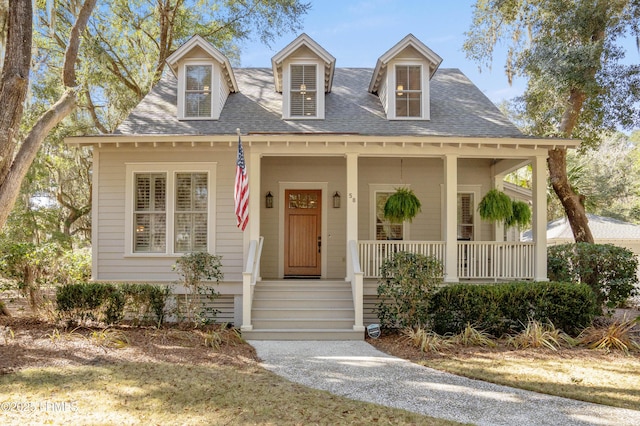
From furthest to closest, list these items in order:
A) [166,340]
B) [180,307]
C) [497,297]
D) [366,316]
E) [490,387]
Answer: [366,316] < [180,307] < [497,297] < [166,340] < [490,387]

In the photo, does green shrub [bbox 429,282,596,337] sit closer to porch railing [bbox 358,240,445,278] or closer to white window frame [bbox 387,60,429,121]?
porch railing [bbox 358,240,445,278]

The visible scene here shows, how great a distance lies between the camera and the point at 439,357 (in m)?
6.64

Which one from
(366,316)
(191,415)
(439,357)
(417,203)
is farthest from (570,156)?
(191,415)

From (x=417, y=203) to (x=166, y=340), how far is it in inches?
218

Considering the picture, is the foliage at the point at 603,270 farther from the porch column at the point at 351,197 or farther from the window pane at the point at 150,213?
the window pane at the point at 150,213

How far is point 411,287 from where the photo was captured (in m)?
7.75

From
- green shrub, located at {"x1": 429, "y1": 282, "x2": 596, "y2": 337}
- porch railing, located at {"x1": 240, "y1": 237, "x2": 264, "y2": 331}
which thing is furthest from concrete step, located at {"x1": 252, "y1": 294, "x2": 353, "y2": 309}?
green shrub, located at {"x1": 429, "y1": 282, "x2": 596, "y2": 337}

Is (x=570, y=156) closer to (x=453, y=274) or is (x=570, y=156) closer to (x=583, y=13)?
(x=583, y=13)

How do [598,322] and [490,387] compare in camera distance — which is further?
[598,322]

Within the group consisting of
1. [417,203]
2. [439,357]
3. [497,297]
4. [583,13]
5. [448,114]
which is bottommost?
[439,357]

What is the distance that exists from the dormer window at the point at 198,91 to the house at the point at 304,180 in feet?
0.08

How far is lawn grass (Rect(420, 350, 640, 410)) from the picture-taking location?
5.04 m

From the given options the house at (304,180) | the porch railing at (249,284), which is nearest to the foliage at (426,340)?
the house at (304,180)

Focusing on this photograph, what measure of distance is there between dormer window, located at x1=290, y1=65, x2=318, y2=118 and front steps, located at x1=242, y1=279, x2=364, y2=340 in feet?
13.0
